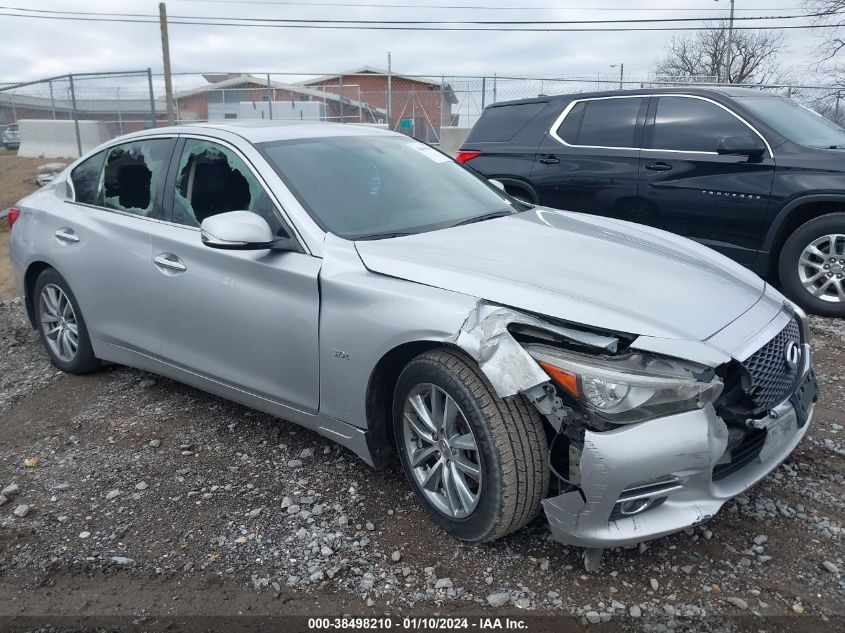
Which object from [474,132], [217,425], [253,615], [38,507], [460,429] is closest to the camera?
[253,615]

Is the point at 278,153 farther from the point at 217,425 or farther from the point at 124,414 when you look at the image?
the point at 124,414

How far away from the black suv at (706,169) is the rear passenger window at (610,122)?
0.01 meters

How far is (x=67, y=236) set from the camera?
14.9ft

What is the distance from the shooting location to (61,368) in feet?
16.3

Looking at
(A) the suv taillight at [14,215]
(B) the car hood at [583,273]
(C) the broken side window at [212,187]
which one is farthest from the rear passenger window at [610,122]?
(A) the suv taillight at [14,215]

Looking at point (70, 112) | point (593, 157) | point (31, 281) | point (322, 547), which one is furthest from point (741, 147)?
point (70, 112)

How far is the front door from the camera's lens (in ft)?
10.7

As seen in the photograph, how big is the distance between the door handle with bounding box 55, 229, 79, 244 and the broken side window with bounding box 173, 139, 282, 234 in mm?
941

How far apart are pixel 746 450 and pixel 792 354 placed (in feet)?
1.71

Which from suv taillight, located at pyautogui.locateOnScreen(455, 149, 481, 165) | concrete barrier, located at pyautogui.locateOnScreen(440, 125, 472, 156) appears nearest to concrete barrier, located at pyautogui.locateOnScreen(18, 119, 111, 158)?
concrete barrier, located at pyautogui.locateOnScreen(440, 125, 472, 156)

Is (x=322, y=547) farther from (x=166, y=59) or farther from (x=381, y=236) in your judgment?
(x=166, y=59)

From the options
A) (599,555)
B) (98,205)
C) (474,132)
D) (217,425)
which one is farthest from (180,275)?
(474,132)

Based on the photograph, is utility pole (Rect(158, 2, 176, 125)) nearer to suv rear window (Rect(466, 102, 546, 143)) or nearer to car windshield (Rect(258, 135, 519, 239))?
suv rear window (Rect(466, 102, 546, 143))

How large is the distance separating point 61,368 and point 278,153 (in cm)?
246
